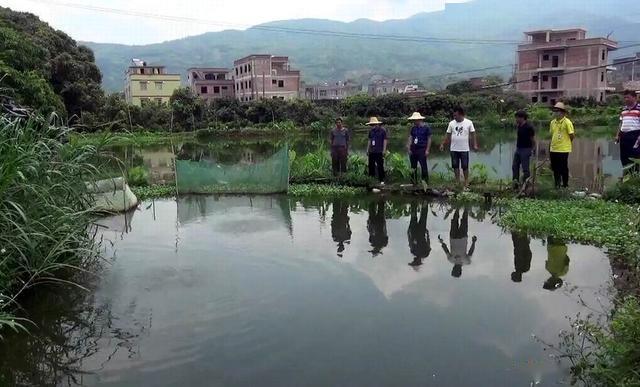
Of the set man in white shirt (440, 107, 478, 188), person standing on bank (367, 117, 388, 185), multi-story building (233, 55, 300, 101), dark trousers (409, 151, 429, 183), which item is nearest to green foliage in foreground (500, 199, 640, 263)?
man in white shirt (440, 107, 478, 188)

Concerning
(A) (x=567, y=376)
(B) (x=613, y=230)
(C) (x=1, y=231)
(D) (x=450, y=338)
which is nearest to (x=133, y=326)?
(C) (x=1, y=231)

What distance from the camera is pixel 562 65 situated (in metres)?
54.8

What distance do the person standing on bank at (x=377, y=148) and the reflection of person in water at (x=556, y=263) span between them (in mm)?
4503

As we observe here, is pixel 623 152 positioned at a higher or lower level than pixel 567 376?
higher

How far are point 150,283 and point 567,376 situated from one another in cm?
387

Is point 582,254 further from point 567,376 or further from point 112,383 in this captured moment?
point 112,383

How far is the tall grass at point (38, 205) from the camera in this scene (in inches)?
176

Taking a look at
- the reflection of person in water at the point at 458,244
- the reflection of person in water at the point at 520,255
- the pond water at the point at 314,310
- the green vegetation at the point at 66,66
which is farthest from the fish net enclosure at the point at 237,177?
the green vegetation at the point at 66,66

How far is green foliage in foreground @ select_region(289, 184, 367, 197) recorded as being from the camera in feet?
35.1

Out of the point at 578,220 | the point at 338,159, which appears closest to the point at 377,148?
the point at 338,159

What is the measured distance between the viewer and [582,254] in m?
6.23

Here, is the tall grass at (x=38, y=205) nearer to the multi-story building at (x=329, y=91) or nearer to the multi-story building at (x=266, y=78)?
the multi-story building at (x=266, y=78)

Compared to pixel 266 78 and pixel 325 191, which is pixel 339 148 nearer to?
pixel 325 191

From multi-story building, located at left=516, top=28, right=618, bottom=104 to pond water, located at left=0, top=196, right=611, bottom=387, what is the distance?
1918 inches
